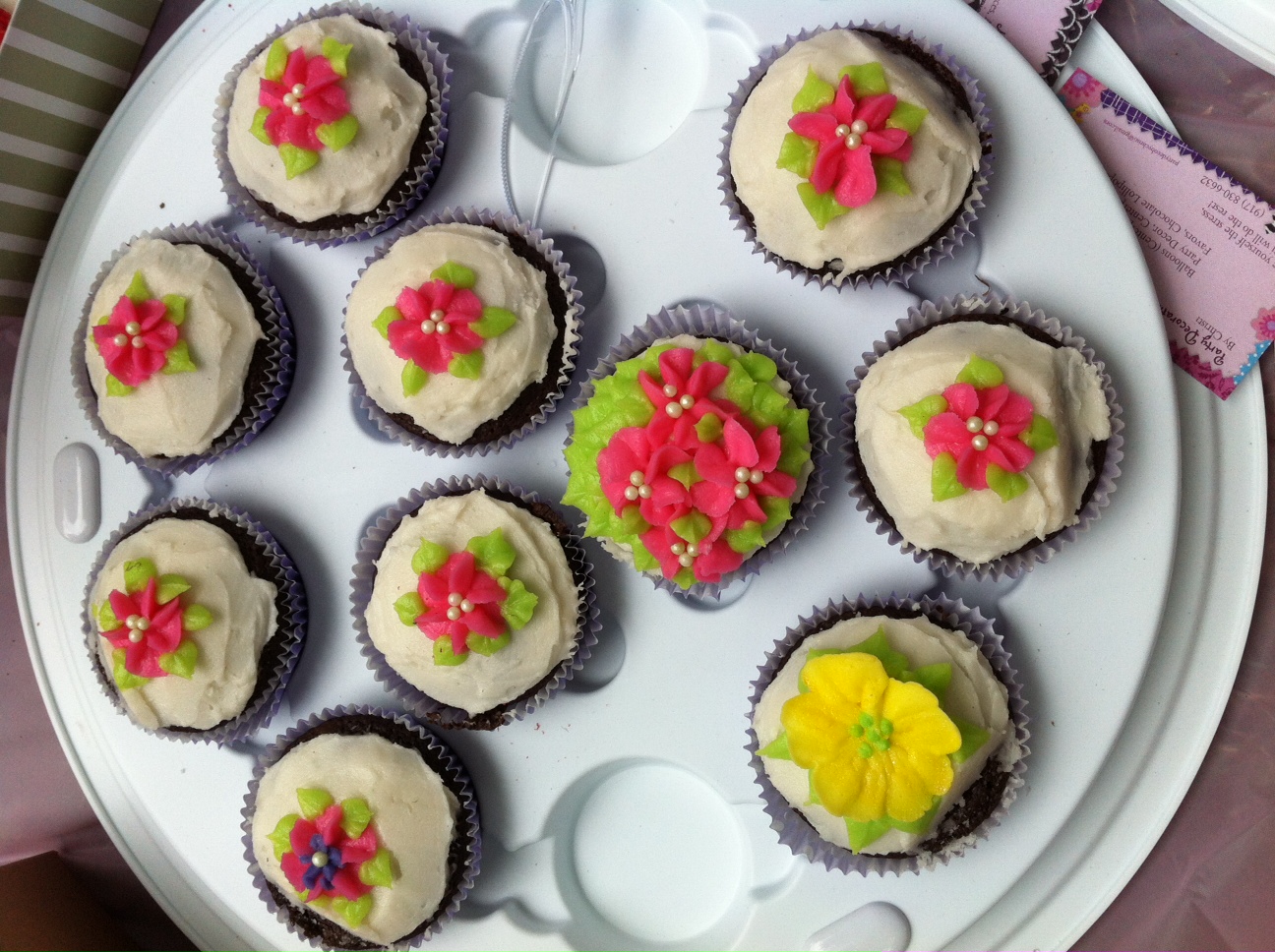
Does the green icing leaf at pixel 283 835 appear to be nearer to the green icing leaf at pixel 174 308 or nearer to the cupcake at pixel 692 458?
the cupcake at pixel 692 458

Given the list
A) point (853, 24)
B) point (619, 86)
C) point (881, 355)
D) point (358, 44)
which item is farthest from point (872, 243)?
point (358, 44)

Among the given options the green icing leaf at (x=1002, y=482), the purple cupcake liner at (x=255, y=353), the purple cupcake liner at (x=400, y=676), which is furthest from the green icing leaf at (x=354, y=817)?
the green icing leaf at (x=1002, y=482)

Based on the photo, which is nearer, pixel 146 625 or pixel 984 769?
pixel 984 769

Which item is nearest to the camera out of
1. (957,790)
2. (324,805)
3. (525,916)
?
(957,790)

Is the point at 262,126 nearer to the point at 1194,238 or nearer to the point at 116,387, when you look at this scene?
the point at 116,387

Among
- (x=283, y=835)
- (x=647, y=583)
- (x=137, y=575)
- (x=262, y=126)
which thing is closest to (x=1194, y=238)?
(x=647, y=583)

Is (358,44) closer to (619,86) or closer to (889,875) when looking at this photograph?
(619,86)

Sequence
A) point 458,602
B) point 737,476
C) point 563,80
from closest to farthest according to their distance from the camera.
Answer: point 737,476
point 458,602
point 563,80
